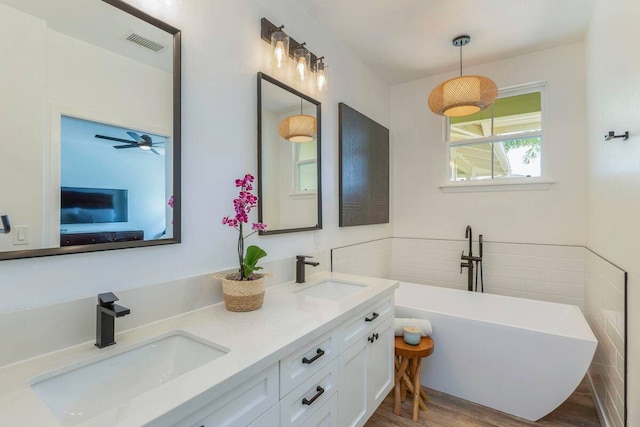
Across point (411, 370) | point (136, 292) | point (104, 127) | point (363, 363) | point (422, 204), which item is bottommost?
point (411, 370)

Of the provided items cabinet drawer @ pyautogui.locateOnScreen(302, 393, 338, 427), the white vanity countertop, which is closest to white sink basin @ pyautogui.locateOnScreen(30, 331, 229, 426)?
the white vanity countertop

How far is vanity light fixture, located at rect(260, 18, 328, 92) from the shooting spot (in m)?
1.78

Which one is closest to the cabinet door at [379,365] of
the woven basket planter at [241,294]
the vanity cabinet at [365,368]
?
the vanity cabinet at [365,368]

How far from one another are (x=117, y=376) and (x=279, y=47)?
1.72m

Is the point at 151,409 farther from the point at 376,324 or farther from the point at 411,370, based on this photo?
the point at 411,370

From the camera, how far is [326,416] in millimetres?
1281

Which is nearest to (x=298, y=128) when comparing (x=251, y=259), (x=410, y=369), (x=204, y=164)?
(x=204, y=164)

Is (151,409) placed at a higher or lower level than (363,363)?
higher

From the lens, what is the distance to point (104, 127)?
1.10m

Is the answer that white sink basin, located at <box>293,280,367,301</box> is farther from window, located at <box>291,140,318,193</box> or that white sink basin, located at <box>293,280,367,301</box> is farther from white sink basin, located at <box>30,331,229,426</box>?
white sink basin, located at <box>30,331,229,426</box>

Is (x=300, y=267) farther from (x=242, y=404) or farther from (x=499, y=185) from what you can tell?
(x=499, y=185)

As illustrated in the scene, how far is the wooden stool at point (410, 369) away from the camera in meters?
1.99

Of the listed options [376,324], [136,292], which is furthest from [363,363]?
[136,292]

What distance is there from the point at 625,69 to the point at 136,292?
8.18 ft
